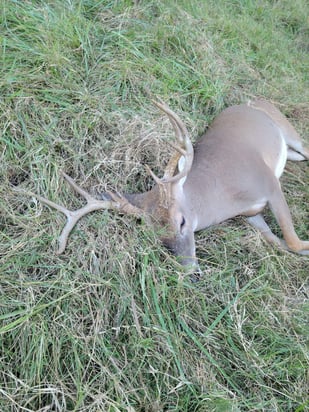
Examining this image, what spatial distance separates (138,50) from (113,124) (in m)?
0.83

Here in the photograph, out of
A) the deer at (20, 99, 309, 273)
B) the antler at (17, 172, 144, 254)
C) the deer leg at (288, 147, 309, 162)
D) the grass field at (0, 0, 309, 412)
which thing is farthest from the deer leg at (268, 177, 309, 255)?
the antler at (17, 172, 144, 254)

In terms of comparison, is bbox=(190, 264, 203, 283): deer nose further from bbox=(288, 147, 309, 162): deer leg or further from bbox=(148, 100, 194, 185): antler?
bbox=(288, 147, 309, 162): deer leg

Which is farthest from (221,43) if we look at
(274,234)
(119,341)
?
(119,341)

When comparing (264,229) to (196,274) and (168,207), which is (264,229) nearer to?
(196,274)

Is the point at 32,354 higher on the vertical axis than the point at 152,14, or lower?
lower

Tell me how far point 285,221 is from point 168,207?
3.28 ft

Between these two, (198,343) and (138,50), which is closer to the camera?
(198,343)

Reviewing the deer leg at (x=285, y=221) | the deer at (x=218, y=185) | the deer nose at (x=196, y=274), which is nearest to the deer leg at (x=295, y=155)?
the deer at (x=218, y=185)

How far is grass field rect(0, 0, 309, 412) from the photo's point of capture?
279 centimetres

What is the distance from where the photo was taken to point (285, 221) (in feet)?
12.4

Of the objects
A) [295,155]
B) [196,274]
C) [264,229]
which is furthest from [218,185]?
[295,155]

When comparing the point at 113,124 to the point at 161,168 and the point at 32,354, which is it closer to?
the point at 161,168

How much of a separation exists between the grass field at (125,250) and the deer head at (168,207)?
7cm

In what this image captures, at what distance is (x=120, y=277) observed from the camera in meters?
3.12
